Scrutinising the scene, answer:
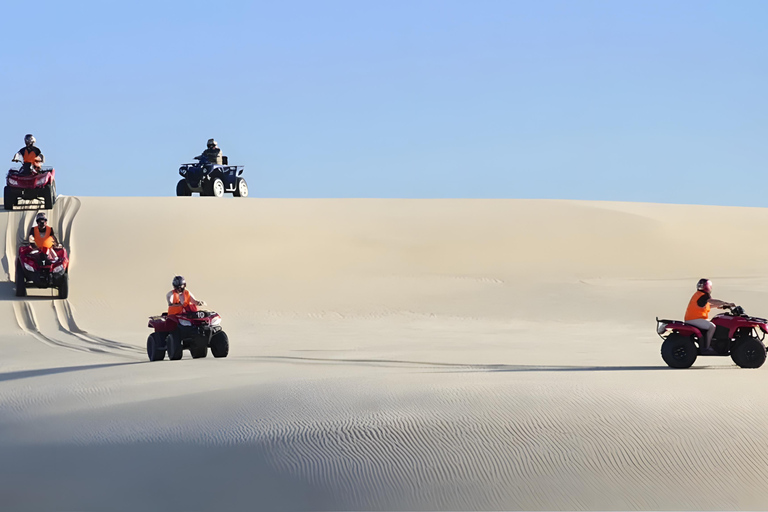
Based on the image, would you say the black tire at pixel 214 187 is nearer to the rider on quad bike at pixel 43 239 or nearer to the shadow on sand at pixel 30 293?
the shadow on sand at pixel 30 293

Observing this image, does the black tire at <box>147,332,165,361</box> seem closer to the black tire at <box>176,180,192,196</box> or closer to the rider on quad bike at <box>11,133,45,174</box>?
the rider on quad bike at <box>11,133,45,174</box>

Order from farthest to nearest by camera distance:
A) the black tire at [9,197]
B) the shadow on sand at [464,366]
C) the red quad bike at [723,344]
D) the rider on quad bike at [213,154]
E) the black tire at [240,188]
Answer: the black tire at [240,188] → the rider on quad bike at [213,154] → the black tire at [9,197] → the red quad bike at [723,344] → the shadow on sand at [464,366]

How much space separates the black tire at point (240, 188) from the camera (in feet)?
94.8

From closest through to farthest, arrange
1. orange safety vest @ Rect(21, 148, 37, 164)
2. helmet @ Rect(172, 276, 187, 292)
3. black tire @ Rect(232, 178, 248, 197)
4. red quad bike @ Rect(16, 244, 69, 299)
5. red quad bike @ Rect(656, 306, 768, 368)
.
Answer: red quad bike @ Rect(656, 306, 768, 368) → helmet @ Rect(172, 276, 187, 292) → red quad bike @ Rect(16, 244, 69, 299) → orange safety vest @ Rect(21, 148, 37, 164) → black tire @ Rect(232, 178, 248, 197)

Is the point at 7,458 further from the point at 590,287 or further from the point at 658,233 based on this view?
the point at 658,233

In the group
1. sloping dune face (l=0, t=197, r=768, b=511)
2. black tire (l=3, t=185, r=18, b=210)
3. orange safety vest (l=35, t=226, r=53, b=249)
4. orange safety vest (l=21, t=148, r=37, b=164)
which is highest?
orange safety vest (l=21, t=148, r=37, b=164)

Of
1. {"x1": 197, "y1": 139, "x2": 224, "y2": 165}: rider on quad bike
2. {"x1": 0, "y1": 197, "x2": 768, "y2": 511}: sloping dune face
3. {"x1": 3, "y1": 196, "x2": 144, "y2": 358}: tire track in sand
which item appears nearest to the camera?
{"x1": 0, "y1": 197, "x2": 768, "y2": 511}: sloping dune face

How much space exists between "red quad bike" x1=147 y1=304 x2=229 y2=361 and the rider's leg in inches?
202

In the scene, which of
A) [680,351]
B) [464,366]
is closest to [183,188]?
[464,366]

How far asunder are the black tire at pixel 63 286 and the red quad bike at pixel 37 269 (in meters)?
0.07

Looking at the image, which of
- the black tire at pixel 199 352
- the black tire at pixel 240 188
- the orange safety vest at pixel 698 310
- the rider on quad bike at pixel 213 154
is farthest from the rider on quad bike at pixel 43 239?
the orange safety vest at pixel 698 310

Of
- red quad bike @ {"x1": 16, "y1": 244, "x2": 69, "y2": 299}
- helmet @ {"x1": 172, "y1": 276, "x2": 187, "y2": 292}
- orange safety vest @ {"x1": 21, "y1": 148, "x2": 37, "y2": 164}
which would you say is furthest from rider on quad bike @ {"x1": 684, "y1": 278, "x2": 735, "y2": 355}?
orange safety vest @ {"x1": 21, "y1": 148, "x2": 37, "y2": 164}

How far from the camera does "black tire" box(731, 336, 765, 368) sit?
33.7 ft

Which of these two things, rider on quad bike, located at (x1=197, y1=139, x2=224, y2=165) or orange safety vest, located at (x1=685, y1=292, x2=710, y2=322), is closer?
→ orange safety vest, located at (x1=685, y1=292, x2=710, y2=322)
